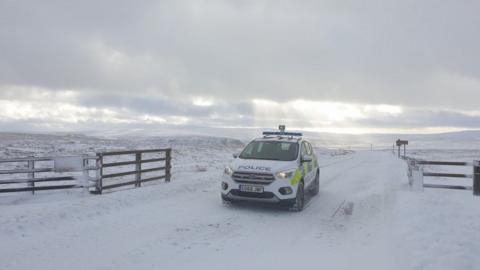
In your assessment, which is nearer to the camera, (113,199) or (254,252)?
(254,252)

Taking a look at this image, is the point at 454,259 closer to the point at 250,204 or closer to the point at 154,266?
the point at 154,266

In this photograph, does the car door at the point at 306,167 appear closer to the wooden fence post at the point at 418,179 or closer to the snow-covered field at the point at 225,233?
the snow-covered field at the point at 225,233

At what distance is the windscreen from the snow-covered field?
1.42 meters

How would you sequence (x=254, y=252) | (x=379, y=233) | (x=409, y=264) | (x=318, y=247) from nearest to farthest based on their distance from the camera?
(x=409, y=264)
(x=254, y=252)
(x=318, y=247)
(x=379, y=233)

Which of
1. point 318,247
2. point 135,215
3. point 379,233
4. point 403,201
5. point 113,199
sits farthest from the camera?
point 403,201

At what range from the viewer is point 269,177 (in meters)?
10.4

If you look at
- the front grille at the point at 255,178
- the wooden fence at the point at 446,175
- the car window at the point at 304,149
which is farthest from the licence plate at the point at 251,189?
the wooden fence at the point at 446,175

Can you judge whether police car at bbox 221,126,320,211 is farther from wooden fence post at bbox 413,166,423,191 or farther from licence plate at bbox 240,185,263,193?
wooden fence post at bbox 413,166,423,191

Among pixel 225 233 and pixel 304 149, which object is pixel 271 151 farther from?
pixel 225 233

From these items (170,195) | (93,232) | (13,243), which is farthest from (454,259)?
(170,195)

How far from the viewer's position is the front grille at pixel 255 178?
1040 centimetres

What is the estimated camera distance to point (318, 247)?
24.9 feet

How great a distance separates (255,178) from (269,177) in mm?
342

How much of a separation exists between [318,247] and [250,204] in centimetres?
404
